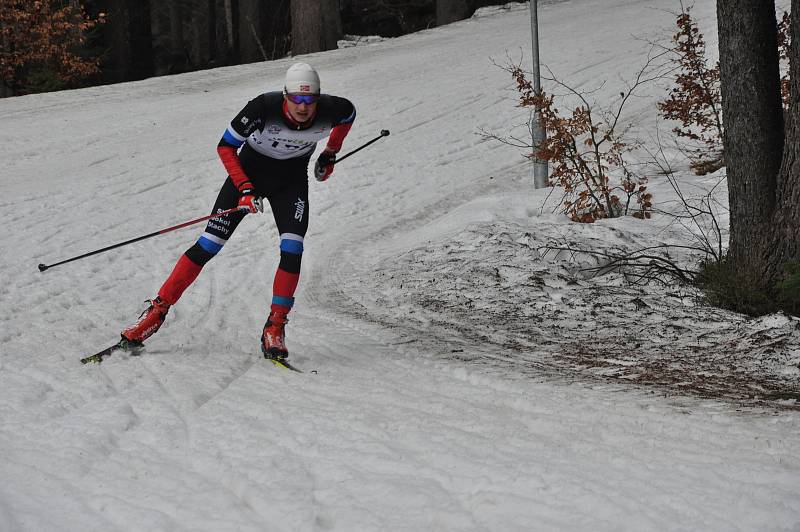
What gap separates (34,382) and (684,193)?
Answer: 7172 mm

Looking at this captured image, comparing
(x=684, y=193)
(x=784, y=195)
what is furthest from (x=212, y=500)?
(x=684, y=193)

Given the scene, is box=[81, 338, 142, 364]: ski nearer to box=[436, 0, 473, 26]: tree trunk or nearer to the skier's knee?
the skier's knee

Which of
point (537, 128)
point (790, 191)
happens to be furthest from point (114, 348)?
point (537, 128)

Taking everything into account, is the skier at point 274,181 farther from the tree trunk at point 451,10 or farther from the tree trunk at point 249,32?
the tree trunk at point 249,32

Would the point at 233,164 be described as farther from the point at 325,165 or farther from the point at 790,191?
the point at 790,191

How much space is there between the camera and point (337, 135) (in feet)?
21.1

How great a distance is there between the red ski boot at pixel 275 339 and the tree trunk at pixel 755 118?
3.49m

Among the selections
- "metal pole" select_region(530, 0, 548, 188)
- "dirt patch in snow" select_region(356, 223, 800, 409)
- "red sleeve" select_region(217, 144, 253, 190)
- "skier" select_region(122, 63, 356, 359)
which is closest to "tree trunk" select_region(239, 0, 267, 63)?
"metal pole" select_region(530, 0, 548, 188)

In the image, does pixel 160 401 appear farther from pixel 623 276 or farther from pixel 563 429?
pixel 623 276

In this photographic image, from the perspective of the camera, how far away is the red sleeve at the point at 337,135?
20.8ft

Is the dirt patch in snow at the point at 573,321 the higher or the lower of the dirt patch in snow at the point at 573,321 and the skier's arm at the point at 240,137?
the lower

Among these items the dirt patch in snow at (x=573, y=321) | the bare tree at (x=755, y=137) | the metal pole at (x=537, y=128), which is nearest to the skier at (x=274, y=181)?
the dirt patch in snow at (x=573, y=321)

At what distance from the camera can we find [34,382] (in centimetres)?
495

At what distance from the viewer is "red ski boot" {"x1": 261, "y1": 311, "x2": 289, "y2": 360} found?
550 centimetres
